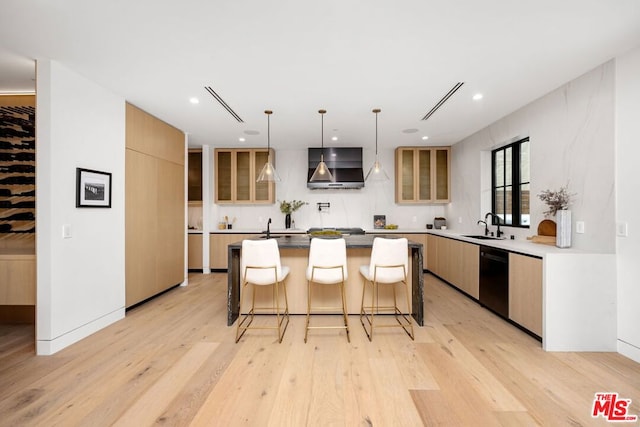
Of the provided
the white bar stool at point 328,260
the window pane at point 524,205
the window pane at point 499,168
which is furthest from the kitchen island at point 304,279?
the window pane at point 499,168

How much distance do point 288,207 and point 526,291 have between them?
4138mm

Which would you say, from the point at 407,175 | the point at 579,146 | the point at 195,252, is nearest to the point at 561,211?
the point at 579,146

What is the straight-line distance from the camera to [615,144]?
7.88ft

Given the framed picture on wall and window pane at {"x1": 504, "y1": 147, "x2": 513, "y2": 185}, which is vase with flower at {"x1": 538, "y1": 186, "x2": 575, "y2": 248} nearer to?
window pane at {"x1": 504, "y1": 147, "x2": 513, "y2": 185}

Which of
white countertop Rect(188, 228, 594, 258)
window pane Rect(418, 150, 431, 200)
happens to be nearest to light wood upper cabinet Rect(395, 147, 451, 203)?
window pane Rect(418, 150, 431, 200)

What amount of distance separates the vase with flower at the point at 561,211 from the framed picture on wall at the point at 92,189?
4685 millimetres

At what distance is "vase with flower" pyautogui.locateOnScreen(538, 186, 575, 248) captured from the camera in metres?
2.74

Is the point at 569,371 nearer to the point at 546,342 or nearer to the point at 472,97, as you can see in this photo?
the point at 546,342

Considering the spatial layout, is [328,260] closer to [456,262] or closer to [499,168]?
[456,262]

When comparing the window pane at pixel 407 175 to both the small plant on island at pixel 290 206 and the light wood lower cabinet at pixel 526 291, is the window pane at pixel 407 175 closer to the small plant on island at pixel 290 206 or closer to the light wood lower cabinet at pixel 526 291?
the small plant on island at pixel 290 206

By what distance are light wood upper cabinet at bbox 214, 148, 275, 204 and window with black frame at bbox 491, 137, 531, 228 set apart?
3936 millimetres

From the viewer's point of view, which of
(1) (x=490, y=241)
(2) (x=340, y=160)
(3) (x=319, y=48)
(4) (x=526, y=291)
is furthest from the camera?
(2) (x=340, y=160)

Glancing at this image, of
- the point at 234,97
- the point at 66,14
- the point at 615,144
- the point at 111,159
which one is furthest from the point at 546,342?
the point at 111,159

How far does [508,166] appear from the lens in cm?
409
